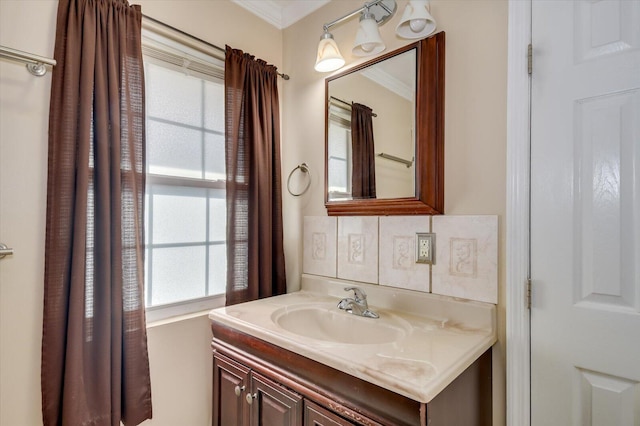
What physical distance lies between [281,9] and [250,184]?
108cm

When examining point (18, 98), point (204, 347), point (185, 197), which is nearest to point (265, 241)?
point (185, 197)

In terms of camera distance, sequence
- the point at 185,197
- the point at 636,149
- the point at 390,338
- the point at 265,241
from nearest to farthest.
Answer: the point at 636,149, the point at 390,338, the point at 185,197, the point at 265,241

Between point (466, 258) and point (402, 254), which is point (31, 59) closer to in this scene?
point (402, 254)

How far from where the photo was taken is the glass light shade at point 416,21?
118cm

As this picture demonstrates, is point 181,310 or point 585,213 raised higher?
point 585,213

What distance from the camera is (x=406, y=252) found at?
138 centimetres

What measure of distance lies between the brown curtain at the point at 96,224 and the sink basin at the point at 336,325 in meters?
0.61

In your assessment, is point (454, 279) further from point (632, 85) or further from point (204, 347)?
point (204, 347)

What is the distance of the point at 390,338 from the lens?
122cm

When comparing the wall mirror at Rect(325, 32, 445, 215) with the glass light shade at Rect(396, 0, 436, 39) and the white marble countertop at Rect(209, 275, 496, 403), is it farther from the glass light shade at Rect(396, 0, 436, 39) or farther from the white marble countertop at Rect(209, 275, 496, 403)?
the white marble countertop at Rect(209, 275, 496, 403)

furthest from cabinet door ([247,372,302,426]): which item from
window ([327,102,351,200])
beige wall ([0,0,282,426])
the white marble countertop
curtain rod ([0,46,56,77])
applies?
curtain rod ([0,46,56,77])

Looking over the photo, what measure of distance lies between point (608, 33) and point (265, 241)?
154cm

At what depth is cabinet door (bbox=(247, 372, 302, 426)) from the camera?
1.06 m

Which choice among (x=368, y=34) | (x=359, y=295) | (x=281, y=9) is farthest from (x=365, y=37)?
(x=359, y=295)
